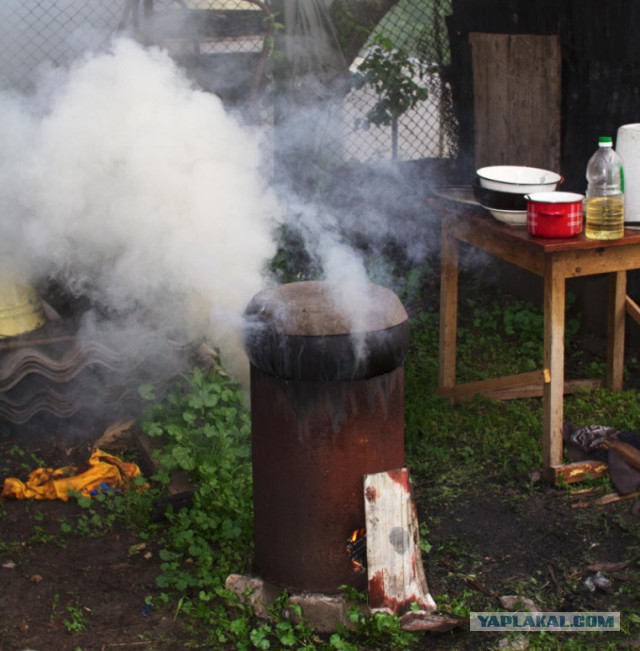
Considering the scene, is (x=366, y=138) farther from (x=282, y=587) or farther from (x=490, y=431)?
(x=282, y=587)

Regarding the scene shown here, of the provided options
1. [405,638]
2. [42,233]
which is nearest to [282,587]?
[405,638]

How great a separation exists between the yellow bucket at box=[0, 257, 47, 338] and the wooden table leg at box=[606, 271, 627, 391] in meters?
3.53

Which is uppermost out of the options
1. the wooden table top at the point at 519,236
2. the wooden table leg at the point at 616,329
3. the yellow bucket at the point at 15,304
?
the wooden table top at the point at 519,236

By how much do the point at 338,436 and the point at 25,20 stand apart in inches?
225

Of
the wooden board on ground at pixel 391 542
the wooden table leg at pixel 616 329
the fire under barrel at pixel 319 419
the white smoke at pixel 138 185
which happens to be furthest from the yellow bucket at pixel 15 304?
the wooden table leg at pixel 616 329

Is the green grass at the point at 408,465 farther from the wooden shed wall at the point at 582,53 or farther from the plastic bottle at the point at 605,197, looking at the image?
the wooden shed wall at the point at 582,53

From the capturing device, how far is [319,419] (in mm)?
3457

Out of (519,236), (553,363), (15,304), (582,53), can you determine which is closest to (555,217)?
(519,236)

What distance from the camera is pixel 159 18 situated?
257 inches

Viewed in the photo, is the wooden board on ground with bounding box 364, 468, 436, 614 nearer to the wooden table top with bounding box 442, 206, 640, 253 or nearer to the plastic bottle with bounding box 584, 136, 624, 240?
the wooden table top with bounding box 442, 206, 640, 253

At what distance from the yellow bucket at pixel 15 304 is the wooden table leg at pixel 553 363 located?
2.94m

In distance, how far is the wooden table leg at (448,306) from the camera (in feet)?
17.7

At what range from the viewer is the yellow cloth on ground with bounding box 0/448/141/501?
184 inches

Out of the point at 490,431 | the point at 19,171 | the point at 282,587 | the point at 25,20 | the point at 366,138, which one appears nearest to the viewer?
the point at 282,587
